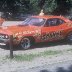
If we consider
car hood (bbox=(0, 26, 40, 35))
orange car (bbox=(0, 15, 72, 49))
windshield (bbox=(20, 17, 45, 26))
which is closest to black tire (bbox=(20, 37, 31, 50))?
orange car (bbox=(0, 15, 72, 49))

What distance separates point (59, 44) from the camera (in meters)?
15.0

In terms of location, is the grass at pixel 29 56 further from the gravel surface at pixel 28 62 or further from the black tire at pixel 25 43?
the black tire at pixel 25 43

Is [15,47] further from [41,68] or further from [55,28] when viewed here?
[41,68]

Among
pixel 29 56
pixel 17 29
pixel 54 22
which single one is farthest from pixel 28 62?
pixel 54 22

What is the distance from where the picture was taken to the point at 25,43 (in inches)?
525

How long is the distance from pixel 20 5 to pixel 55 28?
29339mm

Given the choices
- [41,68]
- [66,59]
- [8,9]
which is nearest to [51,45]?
[66,59]

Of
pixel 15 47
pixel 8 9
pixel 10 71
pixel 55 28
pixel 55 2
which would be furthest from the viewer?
pixel 8 9

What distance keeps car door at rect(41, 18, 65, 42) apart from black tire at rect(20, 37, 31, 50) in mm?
788

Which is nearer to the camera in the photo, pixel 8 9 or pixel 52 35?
pixel 52 35

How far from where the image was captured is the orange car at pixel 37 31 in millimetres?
12961

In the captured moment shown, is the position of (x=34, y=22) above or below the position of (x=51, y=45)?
above

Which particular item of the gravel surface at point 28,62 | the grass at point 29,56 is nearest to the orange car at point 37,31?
the gravel surface at point 28,62

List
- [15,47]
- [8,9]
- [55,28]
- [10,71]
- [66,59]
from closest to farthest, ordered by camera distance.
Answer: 1. [10,71]
2. [66,59]
3. [15,47]
4. [55,28]
5. [8,9]
